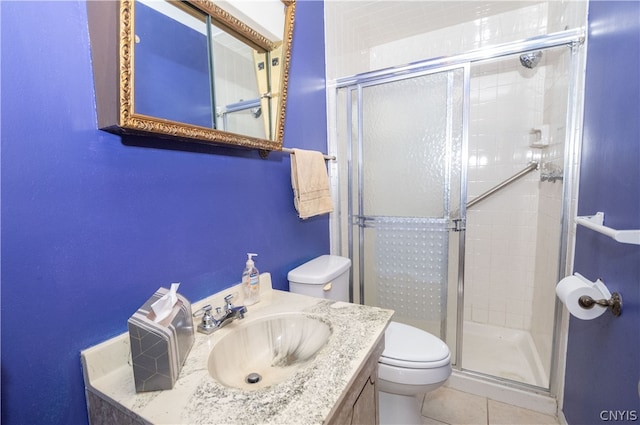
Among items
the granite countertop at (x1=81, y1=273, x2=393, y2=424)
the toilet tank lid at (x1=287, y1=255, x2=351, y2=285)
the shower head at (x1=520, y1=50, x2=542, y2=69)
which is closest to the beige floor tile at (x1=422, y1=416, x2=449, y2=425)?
the toilet tank lid at (x1=287, y1=255, x2=351, y2=285)

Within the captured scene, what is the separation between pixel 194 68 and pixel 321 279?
0.98m

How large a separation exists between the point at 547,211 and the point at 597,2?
3.65ft

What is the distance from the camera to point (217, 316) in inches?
38.8

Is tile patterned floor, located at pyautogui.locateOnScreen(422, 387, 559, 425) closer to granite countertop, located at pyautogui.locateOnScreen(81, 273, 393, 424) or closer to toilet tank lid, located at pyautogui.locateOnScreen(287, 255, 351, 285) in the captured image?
toilet tank lid, located at pyautogui.locateOnScreen(287, 255, 351, 285)

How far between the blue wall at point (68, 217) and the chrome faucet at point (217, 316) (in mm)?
85

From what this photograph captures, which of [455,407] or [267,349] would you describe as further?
[455,407]

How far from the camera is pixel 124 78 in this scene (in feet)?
2.35

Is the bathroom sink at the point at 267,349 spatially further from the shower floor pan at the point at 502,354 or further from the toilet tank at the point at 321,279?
the shower floor pan at the point at 502,354

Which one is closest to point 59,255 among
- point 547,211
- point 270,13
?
point 270,13


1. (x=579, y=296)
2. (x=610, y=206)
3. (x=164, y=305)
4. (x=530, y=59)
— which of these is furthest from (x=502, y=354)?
(x=164, y=305)

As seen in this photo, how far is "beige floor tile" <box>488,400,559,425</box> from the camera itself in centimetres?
150

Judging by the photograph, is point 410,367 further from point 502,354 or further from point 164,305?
point 502,354

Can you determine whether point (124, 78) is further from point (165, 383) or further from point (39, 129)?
point (165, 383)

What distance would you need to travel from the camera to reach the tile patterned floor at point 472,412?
1512 millimetres
